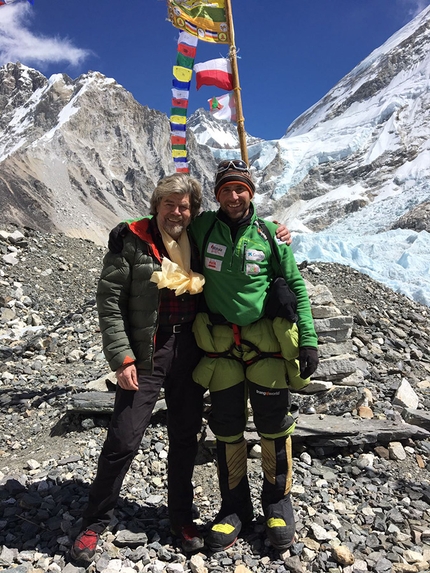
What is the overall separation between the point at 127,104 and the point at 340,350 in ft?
359

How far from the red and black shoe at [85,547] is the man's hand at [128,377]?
100 centimetres

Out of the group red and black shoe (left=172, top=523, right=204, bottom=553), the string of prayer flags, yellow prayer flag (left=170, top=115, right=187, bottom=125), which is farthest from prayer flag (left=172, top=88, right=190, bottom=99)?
red and black shoe (left=172, top=523, right=204, bottom=553)

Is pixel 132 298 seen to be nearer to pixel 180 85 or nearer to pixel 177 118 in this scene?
pixel 177 118

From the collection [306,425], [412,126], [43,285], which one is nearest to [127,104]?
[412,126]

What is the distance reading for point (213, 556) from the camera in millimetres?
2965

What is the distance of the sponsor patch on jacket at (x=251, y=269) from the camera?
9.85 feet

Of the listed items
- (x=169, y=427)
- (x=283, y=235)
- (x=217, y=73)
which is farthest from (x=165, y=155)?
(x=169, y=427)

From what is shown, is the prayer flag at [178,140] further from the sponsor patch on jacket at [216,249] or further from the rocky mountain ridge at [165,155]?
the rocky mountain ridge at [165,155]

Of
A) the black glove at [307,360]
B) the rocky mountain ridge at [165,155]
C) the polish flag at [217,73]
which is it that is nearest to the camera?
the black glove at [307,360]

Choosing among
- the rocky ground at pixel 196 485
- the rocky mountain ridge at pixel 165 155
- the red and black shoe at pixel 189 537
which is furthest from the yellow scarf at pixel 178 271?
the rocky mountain ridge at pixel 165 155

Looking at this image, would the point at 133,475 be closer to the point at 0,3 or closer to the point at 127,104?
the point at 0,3

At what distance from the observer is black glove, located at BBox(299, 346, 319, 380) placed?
2924mm

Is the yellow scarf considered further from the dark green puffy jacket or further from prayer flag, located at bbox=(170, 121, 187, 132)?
prayer flag, located at bbox=(170, 121, 187, 132)

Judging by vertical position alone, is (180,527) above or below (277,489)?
below
